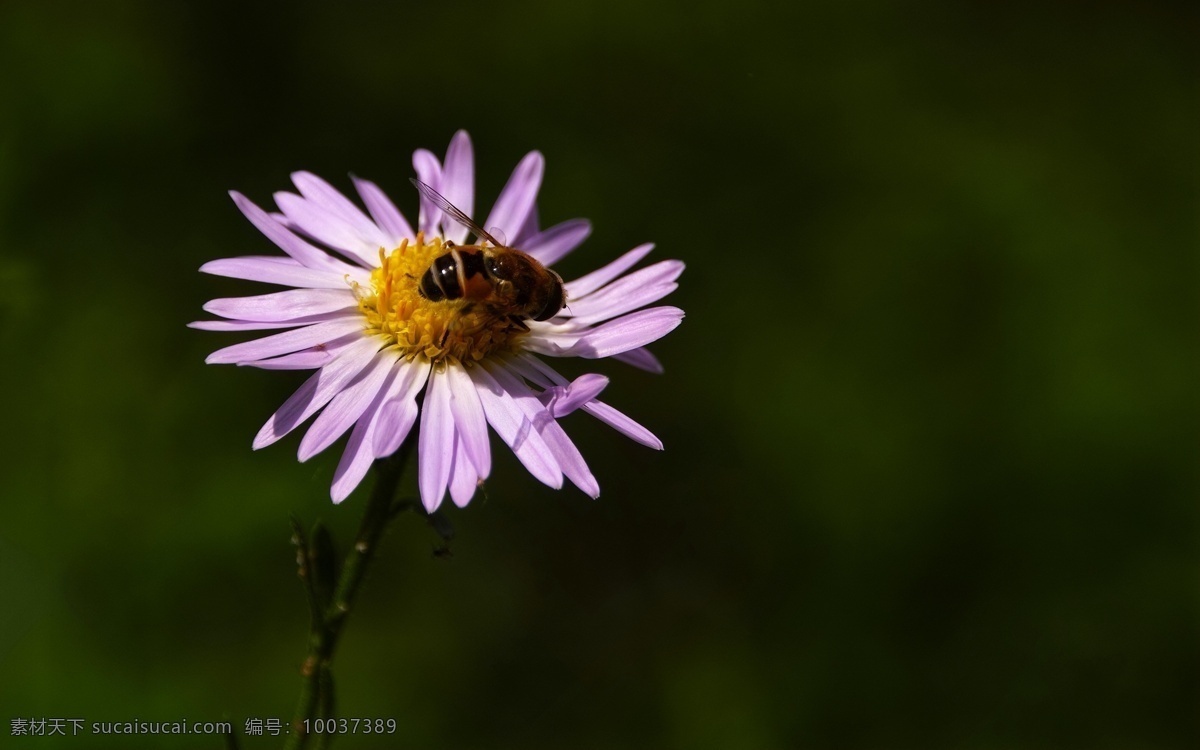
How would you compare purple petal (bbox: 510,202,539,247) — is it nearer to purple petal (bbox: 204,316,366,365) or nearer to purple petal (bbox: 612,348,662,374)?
purple petal (bbox: 612,348,662,374)

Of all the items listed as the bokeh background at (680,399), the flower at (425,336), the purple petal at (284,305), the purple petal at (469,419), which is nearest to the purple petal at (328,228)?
the flower at (425,336)

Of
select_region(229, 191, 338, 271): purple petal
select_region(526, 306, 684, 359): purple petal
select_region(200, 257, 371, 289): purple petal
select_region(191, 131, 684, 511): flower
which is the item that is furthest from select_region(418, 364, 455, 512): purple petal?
select_region(229, 191, 338, 271): purple petal

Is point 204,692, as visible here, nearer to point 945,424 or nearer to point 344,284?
point 344,284

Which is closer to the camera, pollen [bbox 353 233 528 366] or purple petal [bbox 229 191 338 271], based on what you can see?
pollen [bbox 353 233 528 366]

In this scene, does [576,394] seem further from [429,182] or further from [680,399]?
[680,399]

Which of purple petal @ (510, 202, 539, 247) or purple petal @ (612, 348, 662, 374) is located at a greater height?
purple petal @ (510, 202, 539, 247)

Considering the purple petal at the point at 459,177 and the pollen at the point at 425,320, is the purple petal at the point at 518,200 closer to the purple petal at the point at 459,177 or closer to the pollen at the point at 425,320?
the purple petal at the point at 459,177
